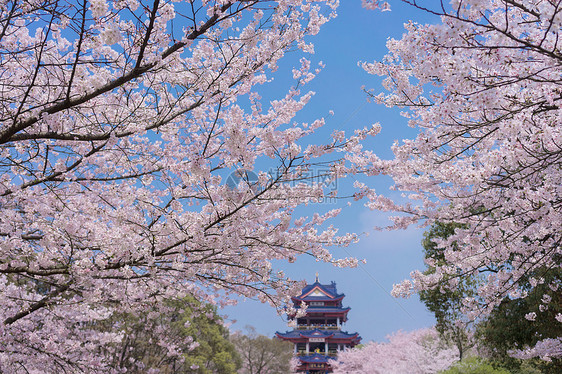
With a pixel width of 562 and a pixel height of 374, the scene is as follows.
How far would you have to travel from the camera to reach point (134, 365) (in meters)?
14.1

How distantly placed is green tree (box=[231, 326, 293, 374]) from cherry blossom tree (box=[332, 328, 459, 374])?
6640mm

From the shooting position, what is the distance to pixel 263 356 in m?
26.6

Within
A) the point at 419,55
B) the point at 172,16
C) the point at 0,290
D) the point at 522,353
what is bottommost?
the point at 522,353

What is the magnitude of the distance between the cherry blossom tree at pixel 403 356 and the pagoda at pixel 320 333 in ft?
13.2

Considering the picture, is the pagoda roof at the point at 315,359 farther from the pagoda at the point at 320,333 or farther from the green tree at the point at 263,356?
the green tree at the point at 263,356

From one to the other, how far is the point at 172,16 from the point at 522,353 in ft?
29.0

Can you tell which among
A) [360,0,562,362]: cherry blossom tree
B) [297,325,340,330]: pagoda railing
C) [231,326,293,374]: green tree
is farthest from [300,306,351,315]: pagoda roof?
[360,0,562,362]: cherry blossom tree

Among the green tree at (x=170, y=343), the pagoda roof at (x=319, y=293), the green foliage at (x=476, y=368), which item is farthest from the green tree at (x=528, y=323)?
the pagoda roof at (x=319, y=293)

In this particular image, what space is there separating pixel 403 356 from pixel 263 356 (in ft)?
30.4

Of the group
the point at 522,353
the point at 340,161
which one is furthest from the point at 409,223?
the point at 522,353

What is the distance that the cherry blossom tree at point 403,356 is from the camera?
62.4 ft

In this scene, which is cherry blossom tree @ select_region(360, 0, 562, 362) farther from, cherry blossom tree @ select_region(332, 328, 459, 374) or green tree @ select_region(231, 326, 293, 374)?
green tree @ select_region(231, 326, 293, 374)

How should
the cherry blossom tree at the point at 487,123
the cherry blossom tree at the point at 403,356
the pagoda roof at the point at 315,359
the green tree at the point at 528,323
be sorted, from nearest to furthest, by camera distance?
the cherry blossom tree at the point at 487,123 < the green tree at the point at 528,323 < the cherry blossom tree at the point at 403,356 < the pagoda roof at the point at 315,359

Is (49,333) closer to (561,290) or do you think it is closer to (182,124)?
(182,124)
